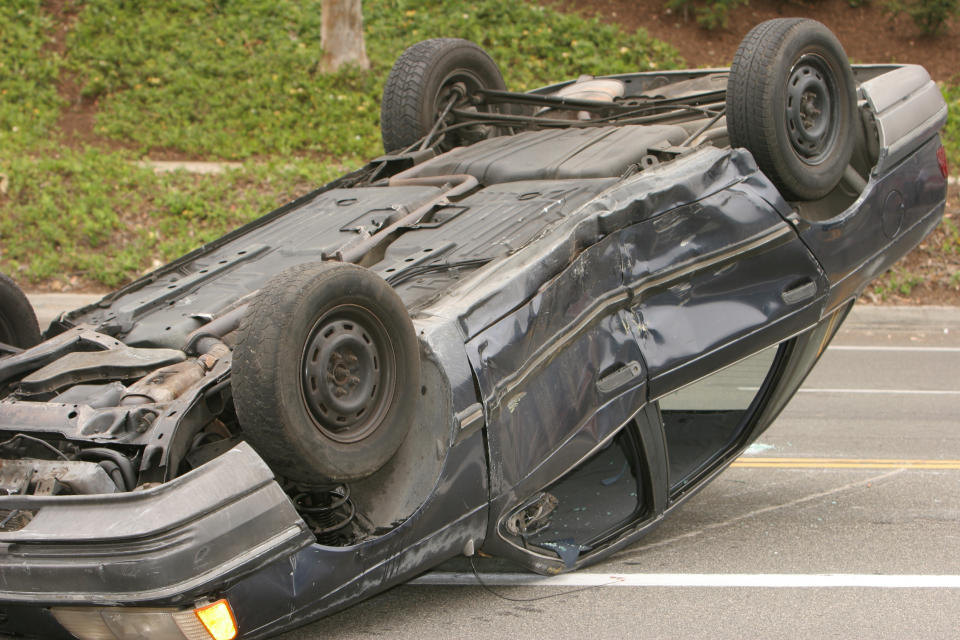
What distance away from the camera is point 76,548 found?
3.06 meters

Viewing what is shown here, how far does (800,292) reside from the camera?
4828 millimetres

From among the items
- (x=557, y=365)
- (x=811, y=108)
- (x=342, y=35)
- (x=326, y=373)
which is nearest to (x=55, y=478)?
(x=326, y=373)

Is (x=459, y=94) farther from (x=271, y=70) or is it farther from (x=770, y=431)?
(x=271, y=70)

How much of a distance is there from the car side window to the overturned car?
2cm

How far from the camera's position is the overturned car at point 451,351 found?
3232 mm

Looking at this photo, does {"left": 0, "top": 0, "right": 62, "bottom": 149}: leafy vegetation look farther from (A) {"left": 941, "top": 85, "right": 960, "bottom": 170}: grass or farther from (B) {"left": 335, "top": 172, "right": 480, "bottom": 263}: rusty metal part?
(A) {"left": 941, "top": 85, "right": 960, "bottom": 170}: grass

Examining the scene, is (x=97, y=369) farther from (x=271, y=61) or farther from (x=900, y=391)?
(x=271, y=61)

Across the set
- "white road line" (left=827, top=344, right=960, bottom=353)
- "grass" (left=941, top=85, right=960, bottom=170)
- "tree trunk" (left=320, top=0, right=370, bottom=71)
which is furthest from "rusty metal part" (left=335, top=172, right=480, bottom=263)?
"tree trunk" (left=320, top=0, right=370, bottom=71)

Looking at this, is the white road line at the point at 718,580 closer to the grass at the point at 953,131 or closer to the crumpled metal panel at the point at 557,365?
the crumpled metal panel at the point at 557,365

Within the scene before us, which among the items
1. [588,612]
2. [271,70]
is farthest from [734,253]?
[271,70]

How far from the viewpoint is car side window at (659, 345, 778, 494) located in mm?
5039

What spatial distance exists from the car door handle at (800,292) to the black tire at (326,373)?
6.46 feet

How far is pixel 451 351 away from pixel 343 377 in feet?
1.36

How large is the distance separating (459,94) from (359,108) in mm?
7249
